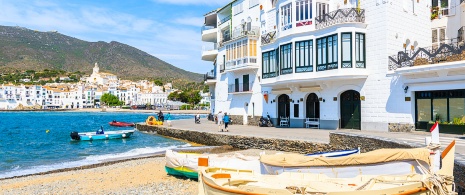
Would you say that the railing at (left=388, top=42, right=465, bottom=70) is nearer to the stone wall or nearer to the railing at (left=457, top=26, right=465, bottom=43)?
the railing at (left=457, top=26, right=465, bottom=43)

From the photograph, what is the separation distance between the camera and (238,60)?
37.4m

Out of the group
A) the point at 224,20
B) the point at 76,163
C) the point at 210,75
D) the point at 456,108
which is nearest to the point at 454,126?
the point at 456,108

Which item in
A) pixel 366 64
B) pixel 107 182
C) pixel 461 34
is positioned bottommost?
pixel 107 182

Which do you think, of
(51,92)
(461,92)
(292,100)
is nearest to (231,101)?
(292,100)

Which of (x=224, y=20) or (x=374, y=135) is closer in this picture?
(x=374, y=135)

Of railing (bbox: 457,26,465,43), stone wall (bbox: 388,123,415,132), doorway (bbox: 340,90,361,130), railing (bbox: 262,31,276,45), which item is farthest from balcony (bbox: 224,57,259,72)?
railing (bbox: 457,26,465,43)

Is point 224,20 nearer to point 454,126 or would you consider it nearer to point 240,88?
point 240,88

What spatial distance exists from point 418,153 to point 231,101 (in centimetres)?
3109

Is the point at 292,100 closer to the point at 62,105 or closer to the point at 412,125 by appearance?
the point at 412,125

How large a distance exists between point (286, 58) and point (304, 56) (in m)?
1.82

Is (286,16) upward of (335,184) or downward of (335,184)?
upward

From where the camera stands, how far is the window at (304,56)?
27.9 meters

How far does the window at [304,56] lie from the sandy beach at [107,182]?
12727mm

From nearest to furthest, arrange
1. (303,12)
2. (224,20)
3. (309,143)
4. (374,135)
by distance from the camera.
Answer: (374,135)
(309,143)
(303,12)
(224,20)
